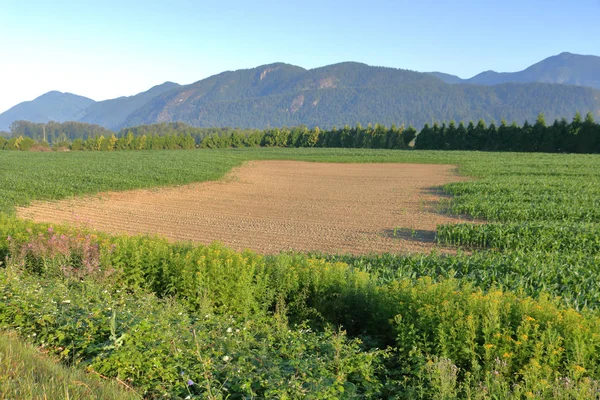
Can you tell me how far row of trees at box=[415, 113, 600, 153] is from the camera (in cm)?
5728

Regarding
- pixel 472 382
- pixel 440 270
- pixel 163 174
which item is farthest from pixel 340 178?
pixel 472 382

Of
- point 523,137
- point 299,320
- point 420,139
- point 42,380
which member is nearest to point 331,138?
point 420,139

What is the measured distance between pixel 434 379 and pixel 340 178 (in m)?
28.7

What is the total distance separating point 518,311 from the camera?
17.0ft

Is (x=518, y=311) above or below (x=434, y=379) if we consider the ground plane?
above

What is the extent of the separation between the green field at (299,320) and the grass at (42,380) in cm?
34

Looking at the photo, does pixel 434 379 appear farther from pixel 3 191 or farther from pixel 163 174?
pixel 163 174

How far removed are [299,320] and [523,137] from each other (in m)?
63.8

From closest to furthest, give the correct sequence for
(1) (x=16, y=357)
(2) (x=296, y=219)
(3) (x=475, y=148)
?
(1) (x=16, y=357), (2) (x=296, y=219), (3) (x=475, y=148)

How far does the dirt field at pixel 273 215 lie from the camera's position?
43.7 ft

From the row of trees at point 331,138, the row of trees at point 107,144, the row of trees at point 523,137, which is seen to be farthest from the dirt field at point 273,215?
the row of trees at point 107,144

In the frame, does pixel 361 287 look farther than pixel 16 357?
Yes

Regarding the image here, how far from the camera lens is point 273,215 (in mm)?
17672

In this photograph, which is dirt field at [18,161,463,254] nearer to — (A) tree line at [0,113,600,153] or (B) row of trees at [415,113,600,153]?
(B) row of trees at [415,113,600,153]
